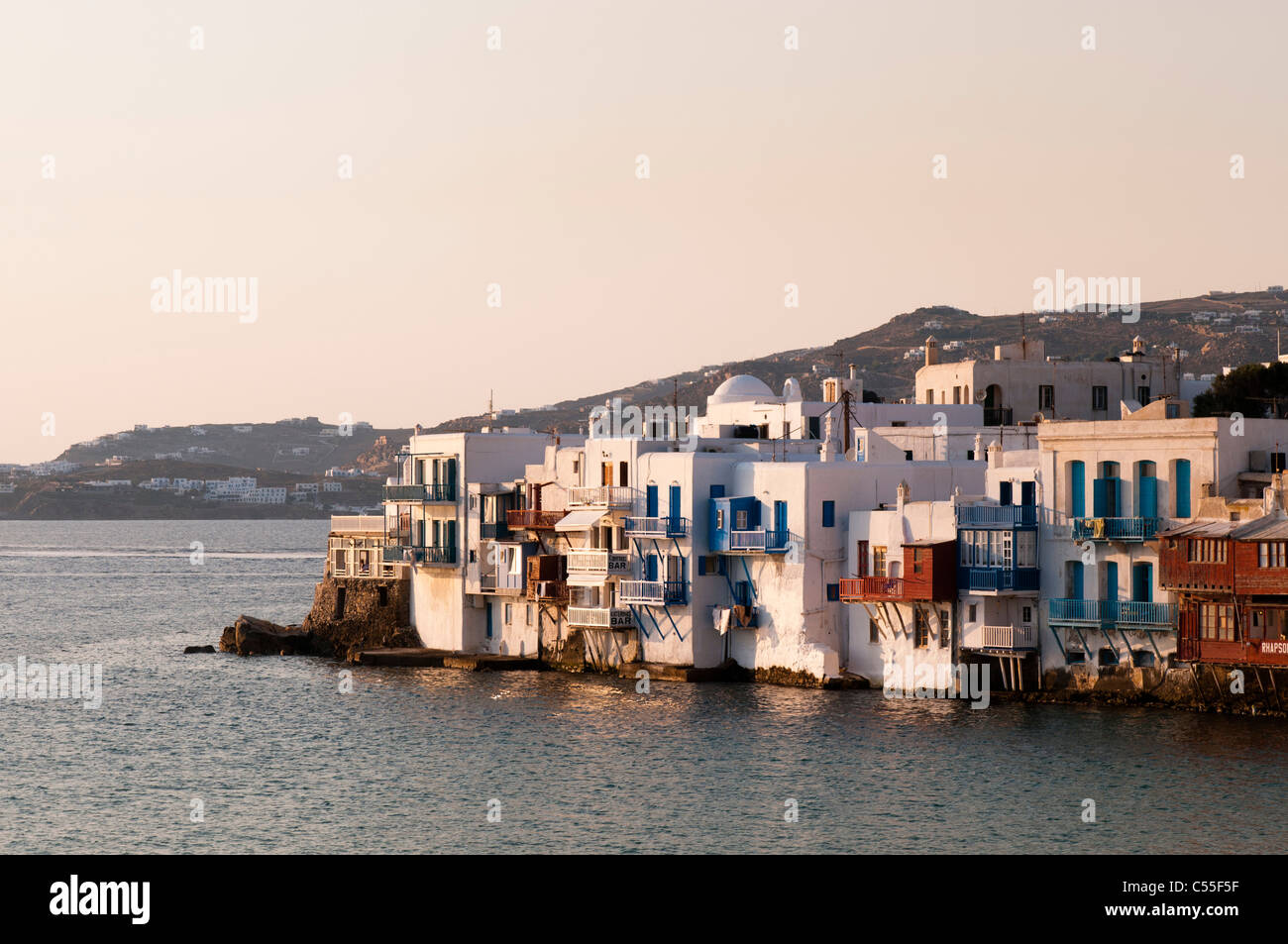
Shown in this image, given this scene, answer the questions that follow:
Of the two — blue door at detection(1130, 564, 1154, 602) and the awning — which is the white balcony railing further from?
blue door at detection(1130, 564, 1154, 602)

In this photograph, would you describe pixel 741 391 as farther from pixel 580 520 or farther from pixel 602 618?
pixel 602 618

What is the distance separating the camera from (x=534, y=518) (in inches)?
2623

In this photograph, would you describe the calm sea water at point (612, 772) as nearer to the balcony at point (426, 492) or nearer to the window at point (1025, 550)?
the window at point (1025, 550)

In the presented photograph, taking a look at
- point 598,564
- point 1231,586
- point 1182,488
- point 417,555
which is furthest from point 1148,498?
point 417,555

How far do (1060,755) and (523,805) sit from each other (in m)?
13.8

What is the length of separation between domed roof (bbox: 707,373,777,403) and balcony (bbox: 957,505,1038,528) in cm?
3859

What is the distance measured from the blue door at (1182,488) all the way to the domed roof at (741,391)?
43.0 meters

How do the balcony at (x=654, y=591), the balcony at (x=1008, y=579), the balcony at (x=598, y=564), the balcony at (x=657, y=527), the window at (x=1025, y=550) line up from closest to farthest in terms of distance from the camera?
the balcony at (x=1008, y=579)
the window at (x=1025, y=550)
the balcony at (x=654, y=591)
the balcony at (x=657, y=527)
the balcony at (x=598, y=564)

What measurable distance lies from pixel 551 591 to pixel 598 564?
3002mm

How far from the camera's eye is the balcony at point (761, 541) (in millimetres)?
57906

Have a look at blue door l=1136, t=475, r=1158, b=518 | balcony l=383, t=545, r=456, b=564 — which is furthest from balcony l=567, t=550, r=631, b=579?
blue door l=1136, t=475, r=1158, b=518

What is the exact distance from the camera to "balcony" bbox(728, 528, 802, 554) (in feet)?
190

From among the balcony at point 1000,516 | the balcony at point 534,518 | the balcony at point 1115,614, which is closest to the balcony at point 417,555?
the balcony at point 534,518
